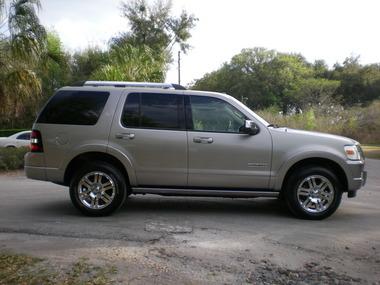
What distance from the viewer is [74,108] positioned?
291 inches

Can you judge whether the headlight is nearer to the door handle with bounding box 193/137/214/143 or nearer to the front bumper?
the front bumper

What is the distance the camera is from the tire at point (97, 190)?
7199mm

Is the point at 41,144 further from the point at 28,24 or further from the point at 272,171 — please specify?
the point at 28,24

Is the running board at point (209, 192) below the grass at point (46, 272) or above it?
above

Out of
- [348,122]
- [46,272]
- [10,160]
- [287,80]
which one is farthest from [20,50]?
Result: [287,80]

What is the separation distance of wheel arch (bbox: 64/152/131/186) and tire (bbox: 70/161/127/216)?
4.6 inches

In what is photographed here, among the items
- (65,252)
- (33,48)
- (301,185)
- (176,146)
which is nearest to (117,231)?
(65,252)

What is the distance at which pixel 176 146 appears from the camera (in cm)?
725

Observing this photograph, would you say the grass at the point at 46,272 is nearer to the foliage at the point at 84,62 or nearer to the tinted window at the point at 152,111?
the tinted window at the point at 152,111

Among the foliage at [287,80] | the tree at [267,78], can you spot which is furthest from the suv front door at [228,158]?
the tree at [267,78]

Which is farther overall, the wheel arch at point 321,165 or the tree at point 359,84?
the tree at point 359,84

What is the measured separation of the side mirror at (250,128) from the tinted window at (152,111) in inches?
37.2

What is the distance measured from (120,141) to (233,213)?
6.78 feet

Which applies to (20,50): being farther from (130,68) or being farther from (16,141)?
(16,141)
